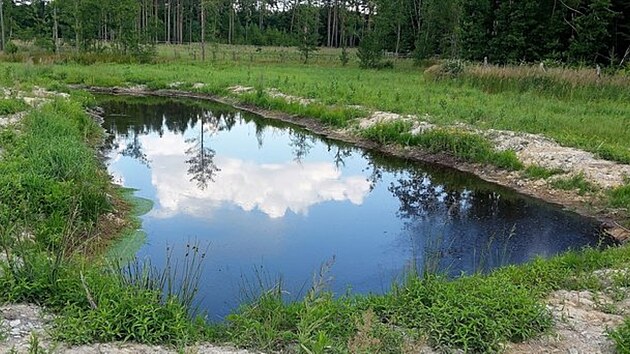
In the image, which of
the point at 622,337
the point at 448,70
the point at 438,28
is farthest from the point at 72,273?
the point at 438,28

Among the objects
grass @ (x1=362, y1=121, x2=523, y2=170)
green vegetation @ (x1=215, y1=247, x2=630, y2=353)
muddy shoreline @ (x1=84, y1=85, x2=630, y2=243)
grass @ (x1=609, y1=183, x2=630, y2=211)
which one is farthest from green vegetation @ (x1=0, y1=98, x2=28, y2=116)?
grass @ (x1=609, y1=183, x2=630, y2=211)

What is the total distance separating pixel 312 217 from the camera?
9562 millimetres

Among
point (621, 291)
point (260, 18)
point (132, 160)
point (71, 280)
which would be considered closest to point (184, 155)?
point (132, 160)

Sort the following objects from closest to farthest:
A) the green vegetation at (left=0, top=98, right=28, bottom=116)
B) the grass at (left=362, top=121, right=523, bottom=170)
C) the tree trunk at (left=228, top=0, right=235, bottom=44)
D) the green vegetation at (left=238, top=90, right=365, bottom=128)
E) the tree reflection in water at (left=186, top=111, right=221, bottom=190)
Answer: the tree reflection in water at (left=186, top=111, right=221, bottom=190)
the grass at (left=362, top=121, right=523, bottom=170)
the green vegetation at (left=0, top=98, right=28, bottom=116)
the green vegetation at (left=238, top=90, right=365, bottom=128)
the tree trunk at (left=228, top=0, right=235, bottom=44)

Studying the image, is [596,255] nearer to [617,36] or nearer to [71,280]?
[71,280]

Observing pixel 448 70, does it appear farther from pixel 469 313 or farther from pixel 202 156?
pixel 469 313

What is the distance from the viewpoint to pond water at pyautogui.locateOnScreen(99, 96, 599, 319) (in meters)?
7.20

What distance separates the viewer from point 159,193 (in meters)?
10.6

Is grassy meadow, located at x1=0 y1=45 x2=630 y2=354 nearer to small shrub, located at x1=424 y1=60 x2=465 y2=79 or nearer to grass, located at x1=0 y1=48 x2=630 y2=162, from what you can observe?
grass, located at x1=0 y1=48 x2=630 y2=162

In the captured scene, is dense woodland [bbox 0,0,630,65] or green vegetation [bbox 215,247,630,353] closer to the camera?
green vegetation [bbox 215,247,630,353]

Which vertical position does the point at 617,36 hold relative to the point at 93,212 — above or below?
above

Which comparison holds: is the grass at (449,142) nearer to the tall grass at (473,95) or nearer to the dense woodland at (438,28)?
the tall grass at (473,95)

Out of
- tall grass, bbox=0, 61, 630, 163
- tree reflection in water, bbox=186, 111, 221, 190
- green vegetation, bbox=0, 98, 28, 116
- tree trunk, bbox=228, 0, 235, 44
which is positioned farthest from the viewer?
tree trunk, bbox=228, 0, 235, 44

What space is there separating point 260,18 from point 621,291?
61.3 meters
